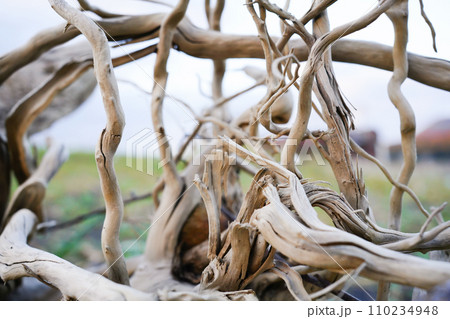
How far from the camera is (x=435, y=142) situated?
175 cm

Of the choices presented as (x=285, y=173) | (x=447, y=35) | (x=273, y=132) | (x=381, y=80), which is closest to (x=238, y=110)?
(x=381, y=80)

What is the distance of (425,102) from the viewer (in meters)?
1.52

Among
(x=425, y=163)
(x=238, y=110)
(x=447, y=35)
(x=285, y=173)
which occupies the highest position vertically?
(x=447, y=35)

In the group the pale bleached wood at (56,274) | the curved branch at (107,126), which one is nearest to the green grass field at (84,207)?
the pale bleached wood at (56,274)

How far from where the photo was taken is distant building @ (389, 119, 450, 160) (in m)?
1.70

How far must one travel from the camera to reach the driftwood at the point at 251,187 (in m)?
0.69

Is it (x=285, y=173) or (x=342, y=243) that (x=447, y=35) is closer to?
(x=285, y=173)

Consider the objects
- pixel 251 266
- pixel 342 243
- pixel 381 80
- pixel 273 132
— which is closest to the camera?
pixel 342 243

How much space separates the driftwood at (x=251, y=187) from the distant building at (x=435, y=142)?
0.64 m

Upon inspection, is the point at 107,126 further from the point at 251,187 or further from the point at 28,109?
the point at 28,109

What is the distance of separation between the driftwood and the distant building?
64cm
